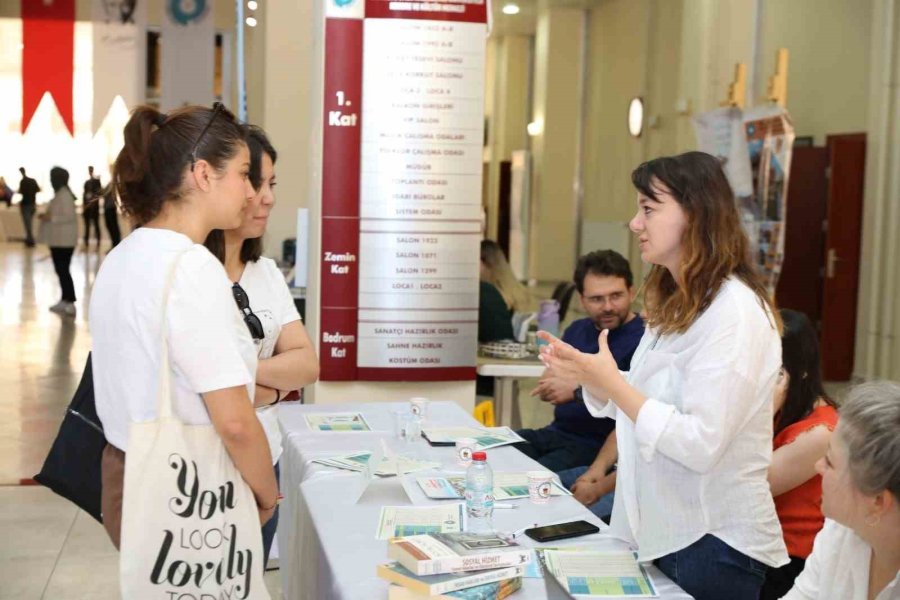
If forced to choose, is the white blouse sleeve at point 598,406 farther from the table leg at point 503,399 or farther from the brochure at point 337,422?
the table leg at point 503,399

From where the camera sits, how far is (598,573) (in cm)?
212

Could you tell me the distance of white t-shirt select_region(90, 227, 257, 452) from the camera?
1810 mm

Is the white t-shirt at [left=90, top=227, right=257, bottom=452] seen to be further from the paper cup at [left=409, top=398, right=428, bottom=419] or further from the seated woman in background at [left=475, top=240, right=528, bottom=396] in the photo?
the seated woman in background at [left=475, top=240, right=528, bottom=396]

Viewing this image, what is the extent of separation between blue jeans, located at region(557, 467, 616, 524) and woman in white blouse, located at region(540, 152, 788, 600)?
1.04m

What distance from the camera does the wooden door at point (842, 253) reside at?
9.49m

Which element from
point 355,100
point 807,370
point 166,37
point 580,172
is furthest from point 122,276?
point 580,172

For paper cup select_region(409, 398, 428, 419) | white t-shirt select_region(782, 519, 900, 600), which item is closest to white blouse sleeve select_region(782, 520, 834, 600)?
white t-shirt select_region(782, 519, 900, 600)

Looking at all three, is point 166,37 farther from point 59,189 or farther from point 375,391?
point 375,391

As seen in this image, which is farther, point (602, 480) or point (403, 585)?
point (602, 480)

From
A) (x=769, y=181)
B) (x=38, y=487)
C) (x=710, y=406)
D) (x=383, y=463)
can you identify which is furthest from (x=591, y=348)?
(x=769, y=181)

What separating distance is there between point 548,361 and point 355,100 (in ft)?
9.22

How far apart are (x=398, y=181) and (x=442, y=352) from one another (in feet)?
2.83

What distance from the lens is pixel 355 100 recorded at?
4855 mm

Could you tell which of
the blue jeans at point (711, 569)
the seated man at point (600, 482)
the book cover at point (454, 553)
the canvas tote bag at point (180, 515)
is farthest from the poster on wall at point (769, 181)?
the canvas tote bag at point (180, 515)
